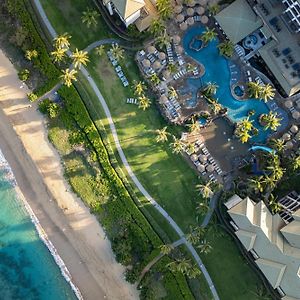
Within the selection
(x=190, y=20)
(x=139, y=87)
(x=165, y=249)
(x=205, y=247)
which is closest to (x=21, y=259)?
(x=165, y=249)

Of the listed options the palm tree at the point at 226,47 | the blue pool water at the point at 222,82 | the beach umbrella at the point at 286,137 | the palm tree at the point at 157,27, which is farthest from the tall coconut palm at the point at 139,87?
the beach umbrella at the point at 286,137

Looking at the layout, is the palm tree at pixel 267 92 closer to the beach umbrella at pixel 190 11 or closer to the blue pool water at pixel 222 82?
the blue pool water at pixel 222 82

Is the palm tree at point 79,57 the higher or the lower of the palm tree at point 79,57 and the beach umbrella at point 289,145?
the higher

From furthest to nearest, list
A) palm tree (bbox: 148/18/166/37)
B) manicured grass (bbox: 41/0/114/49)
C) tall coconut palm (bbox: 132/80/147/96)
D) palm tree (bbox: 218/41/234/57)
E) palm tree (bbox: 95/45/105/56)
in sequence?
manicured grass (bbox: 41/0/114/49) < palm tree (bbox: 95/45/105/56) < tall coconut palm (bbox: 132/80/147/96) < palm tree (bbox: 218/41/234/57) < palm tree (bbox: 148/18/166/37)

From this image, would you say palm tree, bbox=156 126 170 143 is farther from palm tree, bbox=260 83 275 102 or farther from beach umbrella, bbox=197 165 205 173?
palm tree, bbox=260 83 275 102

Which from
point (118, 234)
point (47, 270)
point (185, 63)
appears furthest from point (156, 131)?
point (47, 270)

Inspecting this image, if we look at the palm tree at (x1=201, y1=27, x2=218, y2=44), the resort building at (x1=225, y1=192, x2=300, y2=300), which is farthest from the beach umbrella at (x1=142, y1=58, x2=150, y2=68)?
the resort building at (x1=225, y1=192, x2=300, y2=300)

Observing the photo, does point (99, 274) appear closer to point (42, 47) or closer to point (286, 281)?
point (286, 281)
